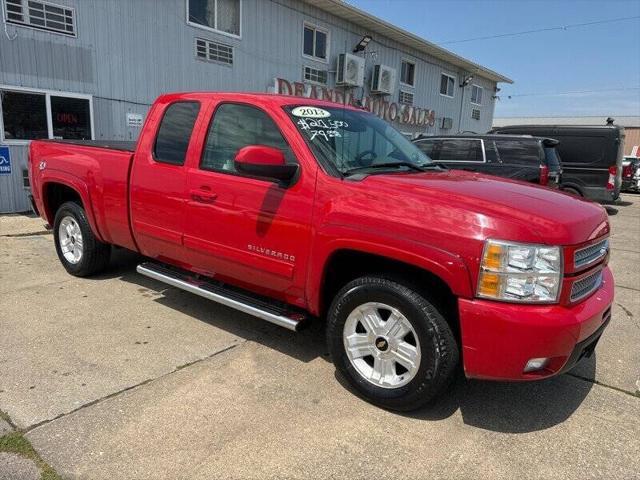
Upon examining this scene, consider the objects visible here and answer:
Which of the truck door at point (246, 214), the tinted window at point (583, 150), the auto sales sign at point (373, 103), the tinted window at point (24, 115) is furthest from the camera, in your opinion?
the auto sales sign at point (373, 103)

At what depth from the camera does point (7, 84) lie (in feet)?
29.1

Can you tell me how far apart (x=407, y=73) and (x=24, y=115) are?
14.6 meters

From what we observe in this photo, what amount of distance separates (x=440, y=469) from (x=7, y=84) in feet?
32.0

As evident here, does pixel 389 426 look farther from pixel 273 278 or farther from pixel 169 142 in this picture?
pixel 169 142

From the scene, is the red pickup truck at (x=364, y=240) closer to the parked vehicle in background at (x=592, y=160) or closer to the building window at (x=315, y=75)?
the parked vehicle in background at (x=592, y=160)

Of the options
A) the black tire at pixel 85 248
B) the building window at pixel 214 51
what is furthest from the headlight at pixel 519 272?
the building window at pixel 214 51

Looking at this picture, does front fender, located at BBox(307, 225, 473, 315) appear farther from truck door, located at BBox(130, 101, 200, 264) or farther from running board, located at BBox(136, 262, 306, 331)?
Answer: truck door, located at BBox(130, 101, 200, 264)

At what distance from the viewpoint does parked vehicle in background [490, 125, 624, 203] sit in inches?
509

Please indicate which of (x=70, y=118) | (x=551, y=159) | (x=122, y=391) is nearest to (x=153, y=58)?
(x=70, y=118)

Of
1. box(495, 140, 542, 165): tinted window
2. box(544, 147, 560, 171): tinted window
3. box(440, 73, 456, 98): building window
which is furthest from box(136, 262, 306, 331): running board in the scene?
box(440, 73, 456, 98): building window

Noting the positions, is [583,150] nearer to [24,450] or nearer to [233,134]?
[233,134]

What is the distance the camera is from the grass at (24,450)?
2.40m

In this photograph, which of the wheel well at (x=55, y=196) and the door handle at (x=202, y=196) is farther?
the wheel well at (x=55, y=196)

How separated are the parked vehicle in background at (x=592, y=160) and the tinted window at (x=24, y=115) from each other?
Result: 10.9m
